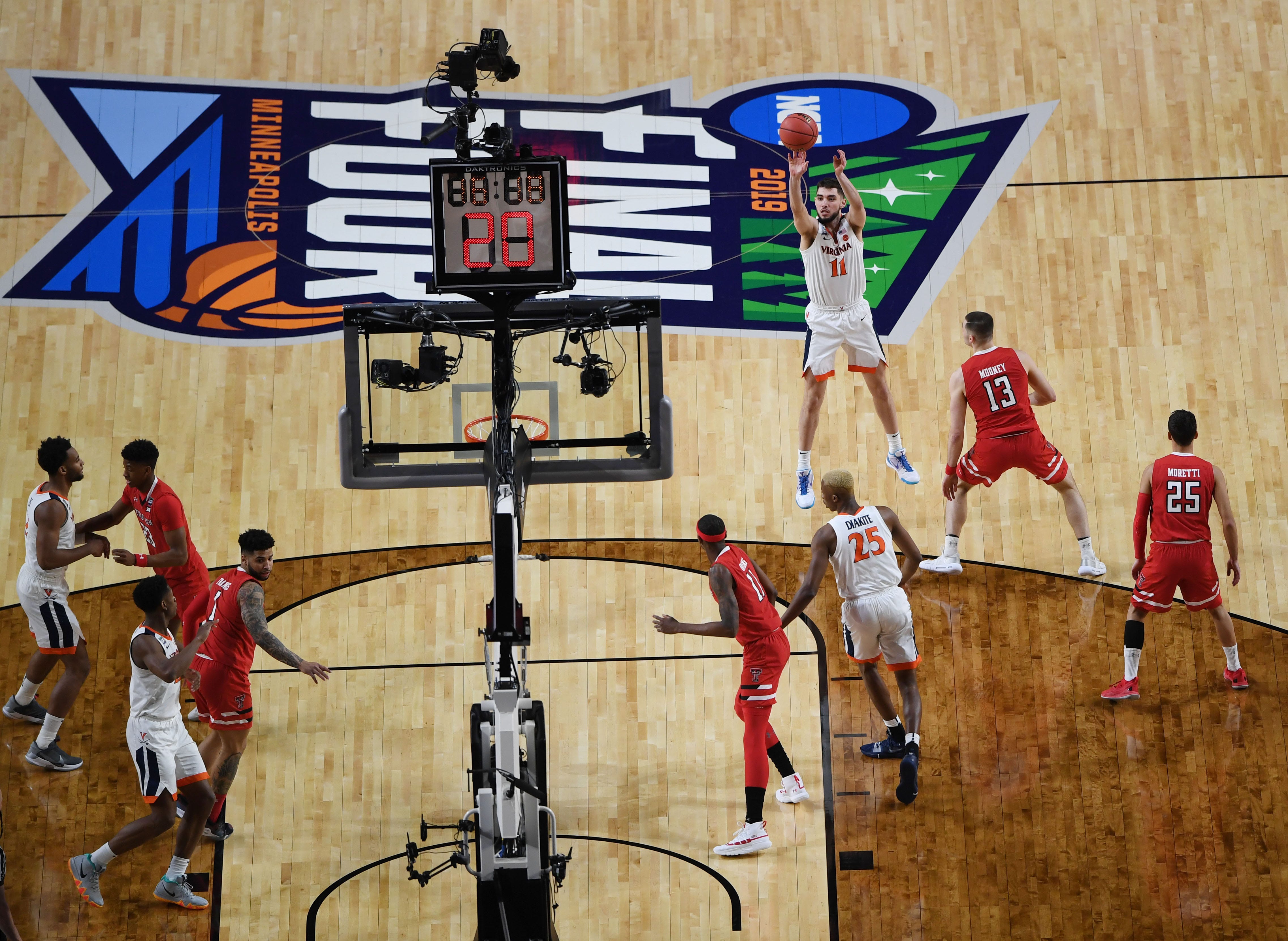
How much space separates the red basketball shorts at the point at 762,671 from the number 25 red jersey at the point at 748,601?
4cm

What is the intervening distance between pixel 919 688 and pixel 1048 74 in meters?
4.82

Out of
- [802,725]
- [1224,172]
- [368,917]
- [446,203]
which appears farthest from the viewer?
[1224,172]

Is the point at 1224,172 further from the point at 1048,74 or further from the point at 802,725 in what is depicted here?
the point at 802,725

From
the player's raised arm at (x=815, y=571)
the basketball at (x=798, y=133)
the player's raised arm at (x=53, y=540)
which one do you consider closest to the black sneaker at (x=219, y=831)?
the player's raised arm at (x=53, y=540)

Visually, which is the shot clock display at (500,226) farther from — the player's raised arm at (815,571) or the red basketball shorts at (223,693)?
the red basketball shorts at (223,693)

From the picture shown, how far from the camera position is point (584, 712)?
24.0 ft

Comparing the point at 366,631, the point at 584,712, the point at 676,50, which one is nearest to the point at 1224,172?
the point at 676,50

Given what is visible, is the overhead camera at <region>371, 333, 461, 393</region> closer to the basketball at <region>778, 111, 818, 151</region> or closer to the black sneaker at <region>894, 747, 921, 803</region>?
the basketball at <region>778, 111, 818, 151</region>

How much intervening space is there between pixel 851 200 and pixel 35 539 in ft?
16.4

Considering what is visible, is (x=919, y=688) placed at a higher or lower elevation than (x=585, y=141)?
lower

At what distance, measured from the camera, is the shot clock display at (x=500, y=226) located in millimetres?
5629

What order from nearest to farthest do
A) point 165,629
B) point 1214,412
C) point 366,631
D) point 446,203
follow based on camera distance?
point 446,203 → point 165,629 → point 366,631 → point 1214,412

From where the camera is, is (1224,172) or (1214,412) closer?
(1214,412)

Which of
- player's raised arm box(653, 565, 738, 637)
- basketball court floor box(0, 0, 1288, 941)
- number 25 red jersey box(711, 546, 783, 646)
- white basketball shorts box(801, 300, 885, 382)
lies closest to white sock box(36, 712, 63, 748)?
basketball court floor box(0, 0, 1288, 941)
